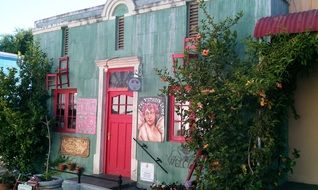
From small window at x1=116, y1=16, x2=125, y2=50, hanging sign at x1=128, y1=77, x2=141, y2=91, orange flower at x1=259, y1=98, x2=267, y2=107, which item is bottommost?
orange flower at x1=259, y1=98, x2=267, y2=107

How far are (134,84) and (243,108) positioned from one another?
3.53 metres

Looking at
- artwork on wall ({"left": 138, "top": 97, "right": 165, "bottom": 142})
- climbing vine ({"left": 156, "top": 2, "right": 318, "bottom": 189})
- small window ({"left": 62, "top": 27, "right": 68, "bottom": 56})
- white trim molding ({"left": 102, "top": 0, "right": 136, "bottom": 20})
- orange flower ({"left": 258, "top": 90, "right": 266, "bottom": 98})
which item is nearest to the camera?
orange flower ({"left": 258, "top": 90, "right": 266, "bottom": 98})

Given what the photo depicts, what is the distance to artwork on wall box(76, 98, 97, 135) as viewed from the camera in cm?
1111

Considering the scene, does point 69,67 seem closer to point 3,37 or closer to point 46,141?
point 46,141

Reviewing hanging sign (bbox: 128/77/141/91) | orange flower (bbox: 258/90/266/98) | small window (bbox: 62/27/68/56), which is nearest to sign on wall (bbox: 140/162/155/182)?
hanging sign (bbox: 128/77/141/91)

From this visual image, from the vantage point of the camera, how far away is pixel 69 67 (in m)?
12.0

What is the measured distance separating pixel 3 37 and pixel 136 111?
82.5 feet

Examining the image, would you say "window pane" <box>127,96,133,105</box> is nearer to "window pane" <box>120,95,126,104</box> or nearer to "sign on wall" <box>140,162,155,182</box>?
"window pane" <box>120,95,126,104</box>

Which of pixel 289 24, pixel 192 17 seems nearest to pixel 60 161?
pixel 192 17

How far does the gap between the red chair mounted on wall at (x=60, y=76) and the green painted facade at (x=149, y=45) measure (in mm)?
179

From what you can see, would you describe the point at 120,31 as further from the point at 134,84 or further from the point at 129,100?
the point at 129,100

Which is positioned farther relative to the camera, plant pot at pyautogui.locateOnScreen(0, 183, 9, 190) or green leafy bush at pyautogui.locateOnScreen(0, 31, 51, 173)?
green leafy bush at pyautogui.locateOnScreen(0, 31, 51, 173)

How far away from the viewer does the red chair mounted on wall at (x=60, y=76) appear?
472 inches

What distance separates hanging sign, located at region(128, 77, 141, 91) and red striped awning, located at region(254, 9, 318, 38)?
367 cm
